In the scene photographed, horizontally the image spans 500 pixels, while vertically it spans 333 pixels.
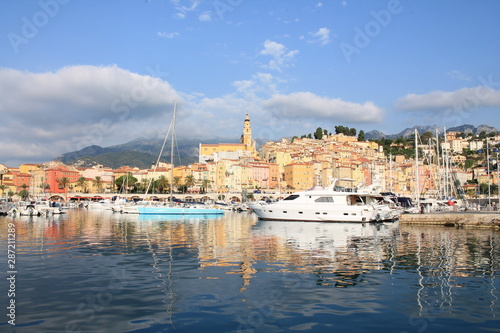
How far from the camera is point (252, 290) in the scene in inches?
414

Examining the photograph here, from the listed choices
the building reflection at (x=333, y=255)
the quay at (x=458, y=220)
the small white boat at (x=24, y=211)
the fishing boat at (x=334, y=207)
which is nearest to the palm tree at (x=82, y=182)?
the small white boat at (x=24, y=211)

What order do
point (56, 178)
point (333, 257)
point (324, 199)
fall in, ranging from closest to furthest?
1. point (333, 257)
2. point (324, 199)
3. point (56, 178)

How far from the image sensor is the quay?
3058cm

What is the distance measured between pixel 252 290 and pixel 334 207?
29.0 m

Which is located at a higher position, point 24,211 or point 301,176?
point 301,176

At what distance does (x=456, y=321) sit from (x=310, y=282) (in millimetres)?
4024

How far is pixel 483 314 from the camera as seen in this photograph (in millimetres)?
8641

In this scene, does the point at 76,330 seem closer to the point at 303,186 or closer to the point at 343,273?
the point at 343,273

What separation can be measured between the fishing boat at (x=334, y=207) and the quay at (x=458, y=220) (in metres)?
3.03

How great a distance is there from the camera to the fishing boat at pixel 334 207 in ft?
125

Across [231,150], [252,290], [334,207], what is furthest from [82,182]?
[252,290]

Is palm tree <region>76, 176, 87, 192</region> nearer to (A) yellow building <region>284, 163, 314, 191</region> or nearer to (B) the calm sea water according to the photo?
(A) yellow building <region>284, 163, 314, 191</region>

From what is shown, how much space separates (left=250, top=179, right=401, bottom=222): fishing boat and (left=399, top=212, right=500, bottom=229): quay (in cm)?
303

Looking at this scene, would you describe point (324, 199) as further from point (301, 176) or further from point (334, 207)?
point (301, 176)
